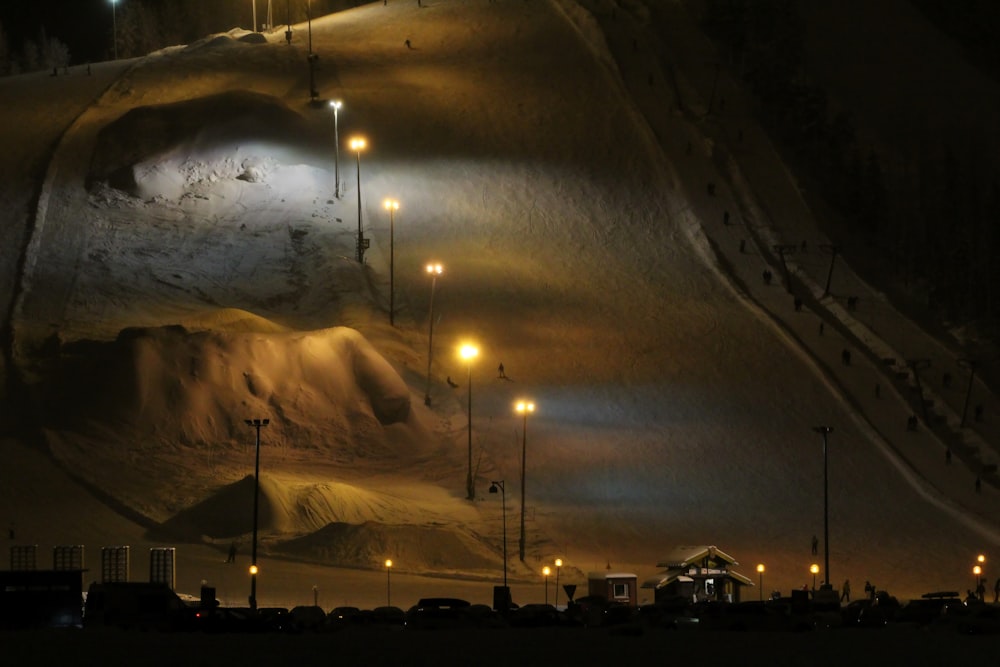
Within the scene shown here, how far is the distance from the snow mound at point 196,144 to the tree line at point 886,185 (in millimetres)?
19244

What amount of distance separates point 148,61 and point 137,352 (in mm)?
33828

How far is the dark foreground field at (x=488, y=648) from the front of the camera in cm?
2028

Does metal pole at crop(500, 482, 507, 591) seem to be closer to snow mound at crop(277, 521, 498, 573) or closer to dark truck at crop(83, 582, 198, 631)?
snow mound at crop(277, 521, 498, 573)

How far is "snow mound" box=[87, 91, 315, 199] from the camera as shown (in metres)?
59.5

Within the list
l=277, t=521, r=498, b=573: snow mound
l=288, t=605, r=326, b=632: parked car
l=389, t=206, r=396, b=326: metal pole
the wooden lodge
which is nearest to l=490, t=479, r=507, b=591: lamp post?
l=277, t=521, r=498, b=573: snow mound

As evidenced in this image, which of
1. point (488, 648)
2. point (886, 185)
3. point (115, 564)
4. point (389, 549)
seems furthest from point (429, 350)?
point (886, 185)

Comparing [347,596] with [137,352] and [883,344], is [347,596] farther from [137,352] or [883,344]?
[883,344]

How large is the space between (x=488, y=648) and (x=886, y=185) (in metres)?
62.6

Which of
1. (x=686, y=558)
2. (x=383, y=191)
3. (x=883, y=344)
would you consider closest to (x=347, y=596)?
(x=686, y=558)

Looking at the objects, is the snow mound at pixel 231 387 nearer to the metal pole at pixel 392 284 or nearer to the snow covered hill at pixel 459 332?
the snow covered hill at pixel 459 332

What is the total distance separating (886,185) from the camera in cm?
8088

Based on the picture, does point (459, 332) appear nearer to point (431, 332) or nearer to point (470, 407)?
point (431, 332)

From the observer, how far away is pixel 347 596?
3384 centimetres

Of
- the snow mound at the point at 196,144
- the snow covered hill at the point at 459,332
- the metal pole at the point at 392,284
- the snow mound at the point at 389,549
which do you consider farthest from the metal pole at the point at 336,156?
the snow mound at the point at 389,549
